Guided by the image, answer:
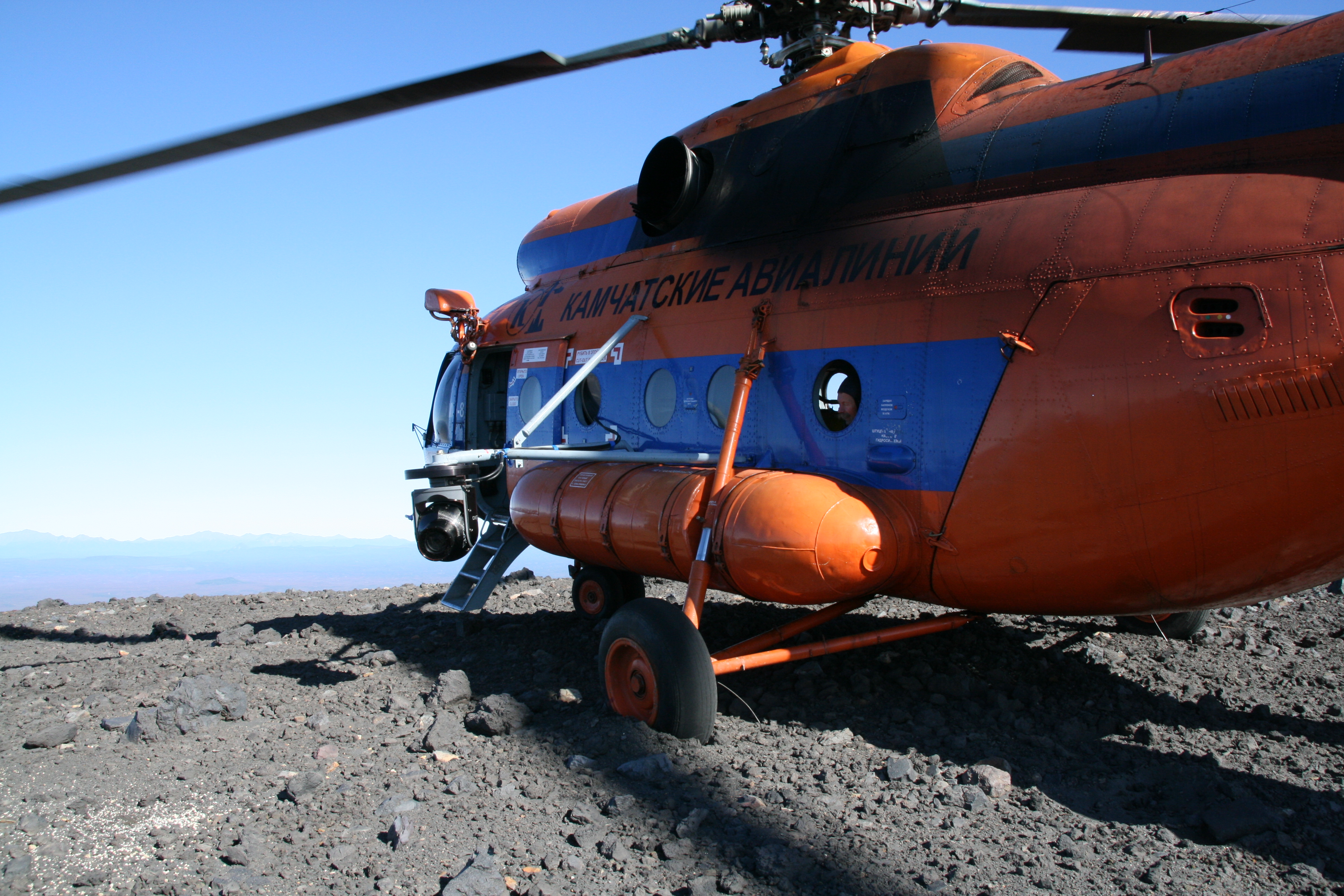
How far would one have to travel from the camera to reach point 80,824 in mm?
4047

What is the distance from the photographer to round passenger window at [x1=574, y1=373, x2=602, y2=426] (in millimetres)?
7321

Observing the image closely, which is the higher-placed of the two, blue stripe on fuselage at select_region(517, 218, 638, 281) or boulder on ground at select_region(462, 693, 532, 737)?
blue stripe on fuselage at select_region(517, 218, 638, 281)

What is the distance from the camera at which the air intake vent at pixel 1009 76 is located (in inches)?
219

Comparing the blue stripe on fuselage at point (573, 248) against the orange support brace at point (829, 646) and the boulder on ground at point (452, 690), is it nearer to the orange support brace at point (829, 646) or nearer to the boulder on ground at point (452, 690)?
the boulder on ground at point (452, 690)

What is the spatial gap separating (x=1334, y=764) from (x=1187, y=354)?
222cm

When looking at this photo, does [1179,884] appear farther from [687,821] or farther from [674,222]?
[674,222]

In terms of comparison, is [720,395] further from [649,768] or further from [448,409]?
[448,409]

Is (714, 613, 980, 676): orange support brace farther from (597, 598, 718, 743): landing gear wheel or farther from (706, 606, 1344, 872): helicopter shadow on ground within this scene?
(706, 606, 1344, 872): helicopter shadow on ground

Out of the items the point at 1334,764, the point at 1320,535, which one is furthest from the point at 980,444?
the point at 1334,764

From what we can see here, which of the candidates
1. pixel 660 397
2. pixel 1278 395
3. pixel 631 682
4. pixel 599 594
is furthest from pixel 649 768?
pixel 599 594

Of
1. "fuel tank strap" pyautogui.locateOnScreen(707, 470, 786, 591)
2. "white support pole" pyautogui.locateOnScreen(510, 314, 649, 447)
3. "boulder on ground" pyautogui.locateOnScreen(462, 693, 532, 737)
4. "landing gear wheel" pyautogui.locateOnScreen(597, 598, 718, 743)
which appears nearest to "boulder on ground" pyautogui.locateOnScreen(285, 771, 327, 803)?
"boulder on ground" pyautogui.locateOnScreen(462, 693, 532, 737)

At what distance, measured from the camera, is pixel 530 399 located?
316 inches

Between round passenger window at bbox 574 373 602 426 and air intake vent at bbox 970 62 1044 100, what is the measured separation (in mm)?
3474

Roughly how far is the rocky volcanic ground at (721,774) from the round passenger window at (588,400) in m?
1.90
